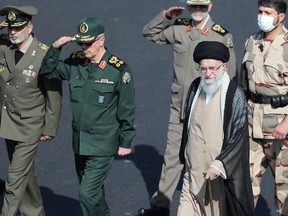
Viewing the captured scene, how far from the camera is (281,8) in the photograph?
8.21 metres

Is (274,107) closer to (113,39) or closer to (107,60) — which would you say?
(107,60)

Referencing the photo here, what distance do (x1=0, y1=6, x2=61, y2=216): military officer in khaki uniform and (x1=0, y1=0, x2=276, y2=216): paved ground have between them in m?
0.86

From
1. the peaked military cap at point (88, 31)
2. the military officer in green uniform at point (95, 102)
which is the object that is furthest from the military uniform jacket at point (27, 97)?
the peaked military cap at point (88, 31)

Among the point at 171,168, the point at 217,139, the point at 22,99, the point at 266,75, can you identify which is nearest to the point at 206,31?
the point at 266,75

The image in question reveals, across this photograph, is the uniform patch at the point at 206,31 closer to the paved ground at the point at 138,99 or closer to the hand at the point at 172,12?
the hand at the point at 172,12

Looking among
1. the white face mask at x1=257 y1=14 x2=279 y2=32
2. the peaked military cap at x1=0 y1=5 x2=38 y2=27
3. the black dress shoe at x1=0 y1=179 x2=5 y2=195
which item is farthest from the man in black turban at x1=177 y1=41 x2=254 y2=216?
the black dress shoe at x1=0 y1=179 x2=5 y2=195


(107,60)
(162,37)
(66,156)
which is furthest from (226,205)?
(66,156)

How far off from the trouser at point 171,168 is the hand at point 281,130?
3.78ft

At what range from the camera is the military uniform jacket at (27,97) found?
8.25 metres

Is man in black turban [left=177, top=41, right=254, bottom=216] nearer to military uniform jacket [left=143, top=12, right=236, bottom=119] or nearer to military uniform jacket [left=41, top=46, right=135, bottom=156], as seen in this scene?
military uniform jacket [left=41, top=46, right=135, bottom=156]

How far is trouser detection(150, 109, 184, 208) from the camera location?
897 centimetres

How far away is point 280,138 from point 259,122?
0.26 metres

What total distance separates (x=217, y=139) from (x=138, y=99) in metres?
4.54

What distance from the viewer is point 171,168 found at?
9.01 metres
